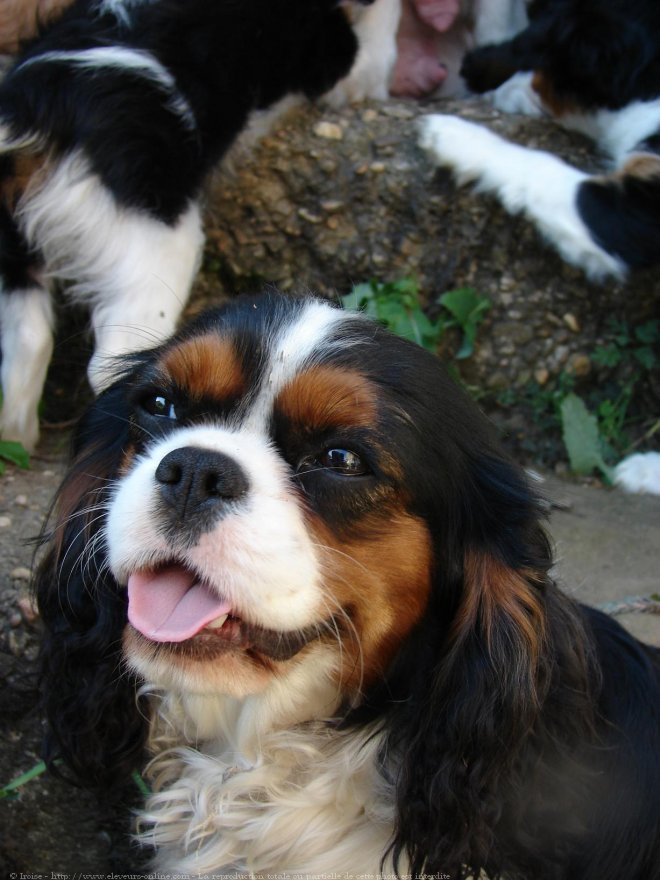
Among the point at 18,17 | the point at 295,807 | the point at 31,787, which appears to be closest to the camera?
the point at 295,807

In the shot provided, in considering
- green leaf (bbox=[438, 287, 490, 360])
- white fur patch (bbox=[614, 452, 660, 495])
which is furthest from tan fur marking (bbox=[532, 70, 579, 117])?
white fur patch (bbox=[614, 452, 660, 495])

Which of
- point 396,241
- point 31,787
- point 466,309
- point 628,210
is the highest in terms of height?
point 628,210

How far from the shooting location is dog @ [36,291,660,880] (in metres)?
1.70

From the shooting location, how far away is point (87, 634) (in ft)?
7.10

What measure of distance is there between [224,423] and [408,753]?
731 mm

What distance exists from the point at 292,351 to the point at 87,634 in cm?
80

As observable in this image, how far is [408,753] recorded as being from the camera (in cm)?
194

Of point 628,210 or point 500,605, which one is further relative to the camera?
point 628,210

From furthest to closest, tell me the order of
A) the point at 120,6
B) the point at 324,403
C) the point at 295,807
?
1. the point at 120,6
2. the point at 295,807
3. the point at 324,403

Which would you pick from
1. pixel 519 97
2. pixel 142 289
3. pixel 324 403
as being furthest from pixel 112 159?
pixel 519 97

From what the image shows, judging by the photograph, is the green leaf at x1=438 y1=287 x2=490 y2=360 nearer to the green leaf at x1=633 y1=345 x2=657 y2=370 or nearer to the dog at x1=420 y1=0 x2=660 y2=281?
the dog at x1=420 y1=0 x2=660 y2=281

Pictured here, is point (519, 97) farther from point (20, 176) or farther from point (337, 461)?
point (337, 461)

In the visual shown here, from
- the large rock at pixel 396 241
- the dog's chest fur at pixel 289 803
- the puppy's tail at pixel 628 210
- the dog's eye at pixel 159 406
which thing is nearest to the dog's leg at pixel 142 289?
the large rock at pixel 396 241

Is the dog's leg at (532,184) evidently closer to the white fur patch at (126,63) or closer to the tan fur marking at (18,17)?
the white fur patch at (126,63)
